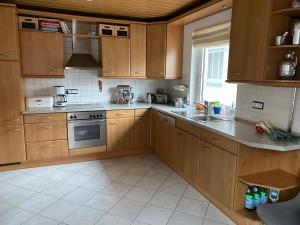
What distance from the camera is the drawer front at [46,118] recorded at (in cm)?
340

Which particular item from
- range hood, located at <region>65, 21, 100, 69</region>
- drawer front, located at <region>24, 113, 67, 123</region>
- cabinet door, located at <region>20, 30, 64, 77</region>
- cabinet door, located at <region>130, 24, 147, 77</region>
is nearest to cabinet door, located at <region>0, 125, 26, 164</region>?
drawer front, located at <region>24, 113, 67, 123</region>

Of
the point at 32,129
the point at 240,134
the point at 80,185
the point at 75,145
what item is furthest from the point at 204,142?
the point at 32,129

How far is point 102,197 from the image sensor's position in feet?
8.94

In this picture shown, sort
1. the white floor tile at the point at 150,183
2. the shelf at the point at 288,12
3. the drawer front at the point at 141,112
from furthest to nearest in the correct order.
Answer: the drawer front at the point at 141,112, the white floor tile at the point at 150,183, the shelf at the point at 288,12

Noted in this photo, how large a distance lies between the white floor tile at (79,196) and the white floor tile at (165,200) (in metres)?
0.72

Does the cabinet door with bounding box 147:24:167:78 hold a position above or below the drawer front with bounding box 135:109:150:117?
above

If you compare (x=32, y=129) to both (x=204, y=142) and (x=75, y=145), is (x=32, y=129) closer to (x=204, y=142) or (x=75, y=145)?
(x=75, y=145)

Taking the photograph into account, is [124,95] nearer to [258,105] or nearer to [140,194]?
[140,194]

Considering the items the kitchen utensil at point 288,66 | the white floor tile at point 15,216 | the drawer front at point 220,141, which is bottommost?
the white floor tile at point 15,216

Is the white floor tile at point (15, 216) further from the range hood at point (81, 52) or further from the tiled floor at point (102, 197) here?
the range hood at point (81, 52)

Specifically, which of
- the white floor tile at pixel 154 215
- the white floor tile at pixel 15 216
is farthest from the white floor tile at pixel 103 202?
the white floor tile at pixel 15 216

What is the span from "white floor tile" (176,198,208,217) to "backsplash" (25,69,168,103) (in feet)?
7.82

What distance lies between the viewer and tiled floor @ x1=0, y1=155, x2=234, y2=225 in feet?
7.68

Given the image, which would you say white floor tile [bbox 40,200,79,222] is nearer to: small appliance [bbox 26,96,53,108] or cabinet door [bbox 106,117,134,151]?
cabinet door [bbox 106,117,134,151]
